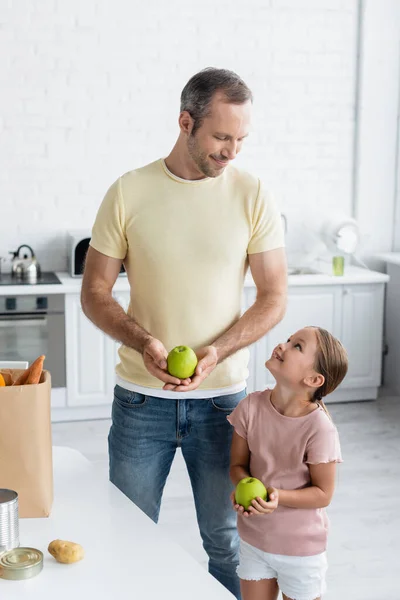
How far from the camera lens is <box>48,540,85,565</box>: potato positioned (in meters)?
1.42

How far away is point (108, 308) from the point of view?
205 cm

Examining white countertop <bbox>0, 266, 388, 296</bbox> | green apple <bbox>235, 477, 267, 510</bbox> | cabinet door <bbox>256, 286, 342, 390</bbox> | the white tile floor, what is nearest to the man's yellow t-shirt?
green apple <bbox>235, 477, 267, 510</bbox>

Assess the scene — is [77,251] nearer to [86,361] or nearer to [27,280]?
[27,280]

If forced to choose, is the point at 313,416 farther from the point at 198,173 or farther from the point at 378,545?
the point at 378,545

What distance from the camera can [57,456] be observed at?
1930mm

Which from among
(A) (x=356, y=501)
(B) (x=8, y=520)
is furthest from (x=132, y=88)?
(B) (x=8, y=520)

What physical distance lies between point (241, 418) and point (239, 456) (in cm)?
9

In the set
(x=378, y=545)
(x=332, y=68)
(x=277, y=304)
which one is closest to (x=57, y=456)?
(x=277, y=304)

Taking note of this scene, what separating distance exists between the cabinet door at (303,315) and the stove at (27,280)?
1.20m

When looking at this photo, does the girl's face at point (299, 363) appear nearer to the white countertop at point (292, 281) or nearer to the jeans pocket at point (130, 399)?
the jeans pocket at point (130, 399)

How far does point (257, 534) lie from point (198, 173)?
0.85 meters

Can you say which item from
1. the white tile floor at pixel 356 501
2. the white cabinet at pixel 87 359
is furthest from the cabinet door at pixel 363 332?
the white cabinet at pixel 87 359

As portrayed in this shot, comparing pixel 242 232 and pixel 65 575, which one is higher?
pixel 242 232

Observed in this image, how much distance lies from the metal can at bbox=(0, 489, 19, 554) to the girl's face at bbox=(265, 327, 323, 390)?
2.23 feet
